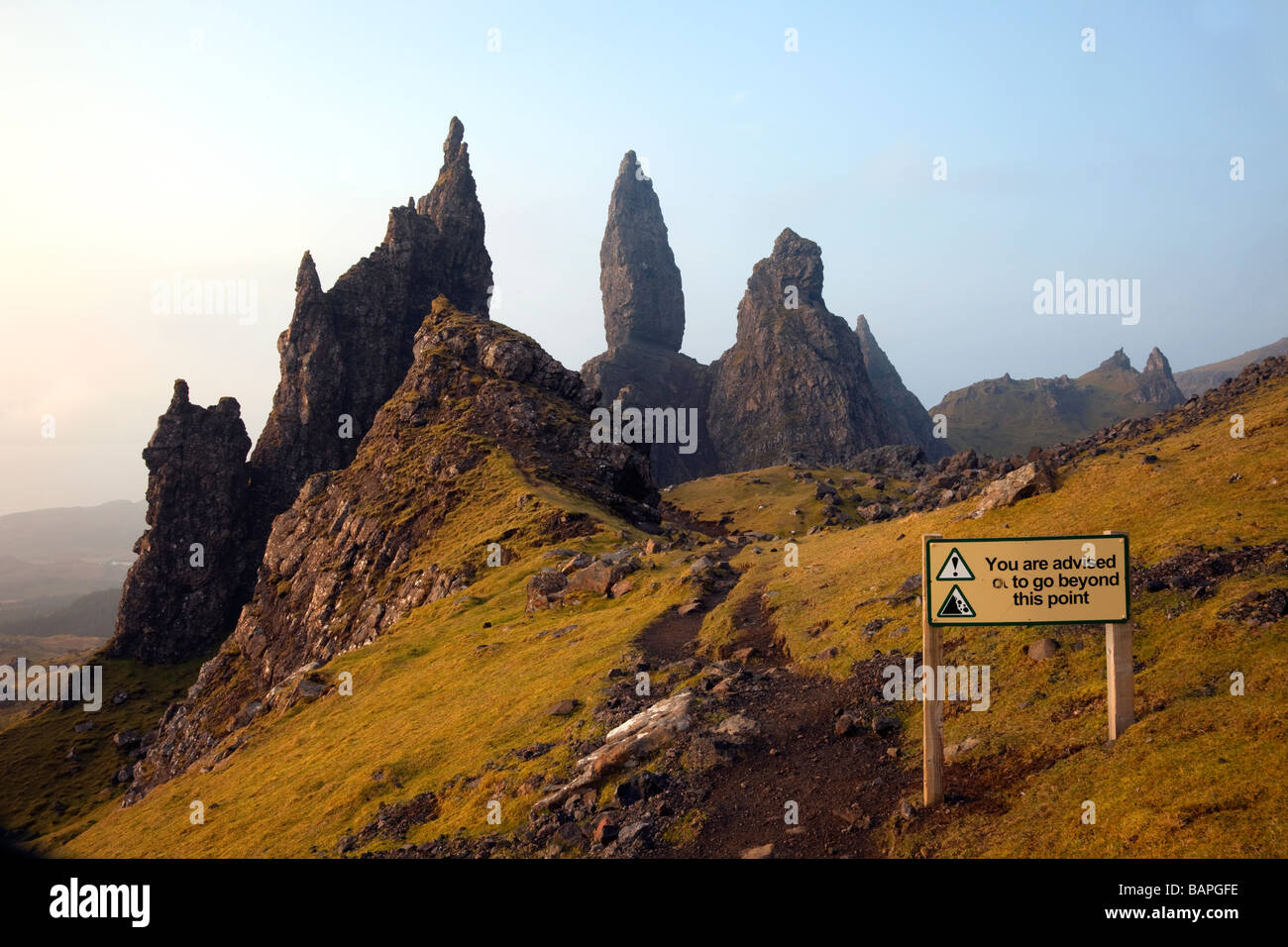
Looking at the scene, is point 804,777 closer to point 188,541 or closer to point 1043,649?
point 1043,649

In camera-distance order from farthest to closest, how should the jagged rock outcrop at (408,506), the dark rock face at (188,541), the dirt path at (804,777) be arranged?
the dark rock face at (188,541)
the jagged rock outcrop at (408,506)
the dirt path at (804,777)

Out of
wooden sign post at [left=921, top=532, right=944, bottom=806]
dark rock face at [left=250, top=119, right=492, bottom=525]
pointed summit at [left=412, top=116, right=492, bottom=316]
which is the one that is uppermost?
pointed summit at [left=412, top=116, right=492, bottom=316]

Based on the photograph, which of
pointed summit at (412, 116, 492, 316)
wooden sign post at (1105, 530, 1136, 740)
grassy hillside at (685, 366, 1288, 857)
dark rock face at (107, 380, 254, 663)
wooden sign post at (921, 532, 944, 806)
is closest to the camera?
grassy hillside at (685, 366, 1288, 857)

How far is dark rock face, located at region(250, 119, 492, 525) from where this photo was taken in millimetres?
166250

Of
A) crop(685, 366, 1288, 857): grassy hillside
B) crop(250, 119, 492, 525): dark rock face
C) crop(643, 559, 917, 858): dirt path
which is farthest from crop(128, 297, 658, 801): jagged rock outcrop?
crop(250, 119, 492, 525): dark rock face

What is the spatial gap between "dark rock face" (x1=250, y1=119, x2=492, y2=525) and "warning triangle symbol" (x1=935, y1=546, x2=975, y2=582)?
164 metres

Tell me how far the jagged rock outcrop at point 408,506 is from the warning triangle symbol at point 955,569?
179 feet

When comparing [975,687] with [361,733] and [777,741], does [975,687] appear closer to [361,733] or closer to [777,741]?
[777,741]

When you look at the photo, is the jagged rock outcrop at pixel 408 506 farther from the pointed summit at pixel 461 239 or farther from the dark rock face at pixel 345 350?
the pointed summit at pixel 461 239

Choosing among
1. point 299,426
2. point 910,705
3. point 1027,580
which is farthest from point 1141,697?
point 299,426

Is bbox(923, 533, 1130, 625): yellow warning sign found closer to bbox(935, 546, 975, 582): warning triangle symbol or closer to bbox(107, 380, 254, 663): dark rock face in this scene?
bbox(935, 546, 975, 582): warning triangle symbol

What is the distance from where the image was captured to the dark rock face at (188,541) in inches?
6220

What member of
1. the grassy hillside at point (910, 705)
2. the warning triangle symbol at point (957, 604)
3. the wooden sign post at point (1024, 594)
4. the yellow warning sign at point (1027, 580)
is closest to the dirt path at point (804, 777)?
the grassy hillside at point (910, 705)
